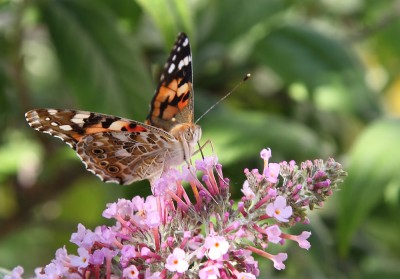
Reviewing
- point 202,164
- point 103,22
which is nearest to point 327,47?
point 103,22

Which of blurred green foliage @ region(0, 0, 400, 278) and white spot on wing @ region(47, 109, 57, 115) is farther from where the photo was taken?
blurred green foliage @ region(0, 0, 400, 278)

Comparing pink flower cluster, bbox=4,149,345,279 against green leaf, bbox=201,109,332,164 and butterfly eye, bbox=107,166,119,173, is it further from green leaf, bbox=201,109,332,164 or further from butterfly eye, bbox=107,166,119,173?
green leaf, bbox=201,109,332,164

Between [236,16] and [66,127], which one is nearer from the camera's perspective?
[66,127]

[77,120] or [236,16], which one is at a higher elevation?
[236,16]

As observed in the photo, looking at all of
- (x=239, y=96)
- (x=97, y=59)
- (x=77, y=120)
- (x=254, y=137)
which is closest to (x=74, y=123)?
(x=77, y=120)

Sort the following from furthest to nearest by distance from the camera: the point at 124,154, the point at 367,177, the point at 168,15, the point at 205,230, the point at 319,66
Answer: the point at 319,66
the point at 367,177
the point at 168,15
the point at 124,154
the point at 205,230

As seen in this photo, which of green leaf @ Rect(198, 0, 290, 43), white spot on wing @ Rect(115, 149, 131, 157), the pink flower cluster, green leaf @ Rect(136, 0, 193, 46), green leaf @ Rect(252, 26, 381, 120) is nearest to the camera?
the pink flower cluster

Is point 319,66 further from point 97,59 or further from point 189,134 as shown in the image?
point 189,134

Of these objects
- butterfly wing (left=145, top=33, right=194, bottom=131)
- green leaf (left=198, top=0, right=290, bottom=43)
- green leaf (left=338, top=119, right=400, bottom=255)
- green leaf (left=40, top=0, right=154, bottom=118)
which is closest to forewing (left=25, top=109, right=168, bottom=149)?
butterfly wing (left=145, top=33, right=194, bottom=131)

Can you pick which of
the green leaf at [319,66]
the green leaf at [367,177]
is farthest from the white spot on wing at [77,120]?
the green leaf at [319,66]
